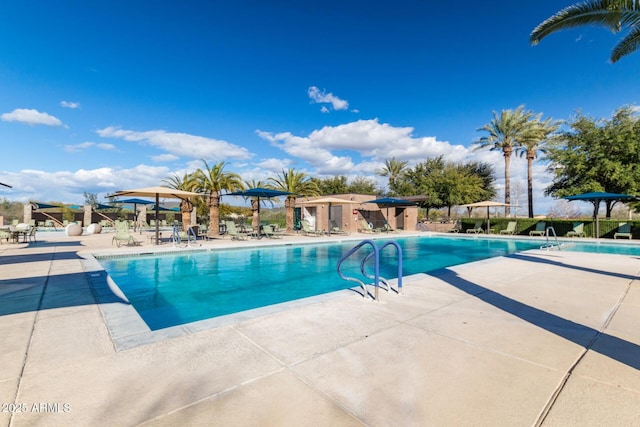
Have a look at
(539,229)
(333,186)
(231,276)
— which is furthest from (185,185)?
(333,186)

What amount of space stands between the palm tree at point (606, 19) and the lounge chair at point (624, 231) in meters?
13.6

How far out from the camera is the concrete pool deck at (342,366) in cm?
196

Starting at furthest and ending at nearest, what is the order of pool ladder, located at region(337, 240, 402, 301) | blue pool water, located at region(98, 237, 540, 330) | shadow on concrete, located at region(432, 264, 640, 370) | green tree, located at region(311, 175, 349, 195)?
green tree, located at region(311, 175, 349, 195) < blue pool water, located at region(98, 237, 540, 330) < pool ladder, located at region(337, 240, 402, 301) < shadow on concrete, located at region(432, 264, 640, 370)

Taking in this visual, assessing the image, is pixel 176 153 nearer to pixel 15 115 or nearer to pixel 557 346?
pixel 15 115

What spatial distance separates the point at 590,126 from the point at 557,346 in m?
25.9

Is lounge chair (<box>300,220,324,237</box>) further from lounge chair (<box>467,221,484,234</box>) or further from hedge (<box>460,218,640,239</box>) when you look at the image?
hedge (<box>460,218,640,239</box>)

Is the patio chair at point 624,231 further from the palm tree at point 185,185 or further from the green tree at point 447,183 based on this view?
the palm tree at point 185,185

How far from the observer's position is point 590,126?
844 inches

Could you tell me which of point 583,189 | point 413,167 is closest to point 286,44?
point 583,189

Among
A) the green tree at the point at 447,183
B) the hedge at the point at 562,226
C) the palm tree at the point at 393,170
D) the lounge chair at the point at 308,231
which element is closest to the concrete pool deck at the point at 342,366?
the lounge chair at the point at 308,231

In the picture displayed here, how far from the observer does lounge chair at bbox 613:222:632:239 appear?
653 inches

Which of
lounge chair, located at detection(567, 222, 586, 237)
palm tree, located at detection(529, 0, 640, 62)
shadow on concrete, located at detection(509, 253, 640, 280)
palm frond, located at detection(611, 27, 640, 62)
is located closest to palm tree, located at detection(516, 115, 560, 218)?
lounge chair, located at detection(567, 222, 586, 237)

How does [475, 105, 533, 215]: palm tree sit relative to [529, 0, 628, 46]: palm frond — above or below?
above

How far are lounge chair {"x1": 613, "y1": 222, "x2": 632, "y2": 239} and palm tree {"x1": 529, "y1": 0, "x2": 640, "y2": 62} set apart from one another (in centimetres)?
1365
